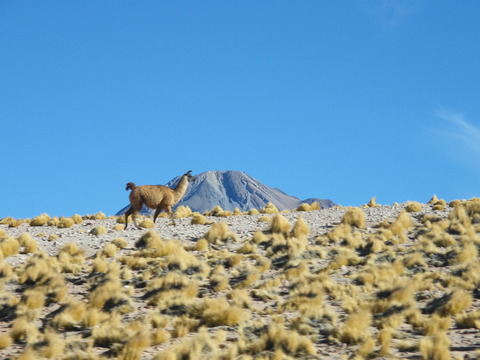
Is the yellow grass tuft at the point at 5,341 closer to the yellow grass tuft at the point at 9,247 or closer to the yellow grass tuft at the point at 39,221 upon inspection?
the yellow grass tuft at the point at 9,247

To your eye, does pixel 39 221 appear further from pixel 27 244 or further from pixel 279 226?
pixel 279 226

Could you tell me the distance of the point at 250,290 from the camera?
1450 centimetres

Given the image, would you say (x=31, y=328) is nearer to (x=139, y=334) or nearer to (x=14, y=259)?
(x=139, y=334)

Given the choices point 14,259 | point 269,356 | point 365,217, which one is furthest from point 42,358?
point 365,217

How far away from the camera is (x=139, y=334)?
1032 cm

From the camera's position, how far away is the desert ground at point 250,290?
33.2ft

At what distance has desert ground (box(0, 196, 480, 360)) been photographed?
10.1m

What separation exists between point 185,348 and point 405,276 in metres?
7.86

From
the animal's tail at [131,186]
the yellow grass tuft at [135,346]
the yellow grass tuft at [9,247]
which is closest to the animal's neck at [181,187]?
the animal's tail at [131,186]

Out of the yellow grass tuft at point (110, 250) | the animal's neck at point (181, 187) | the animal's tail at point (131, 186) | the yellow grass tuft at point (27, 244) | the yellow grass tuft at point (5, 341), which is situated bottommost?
the yellow grass tuft at point (5, 341)

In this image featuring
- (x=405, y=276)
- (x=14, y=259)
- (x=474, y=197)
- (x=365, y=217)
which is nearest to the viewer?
(x=405, y=276)

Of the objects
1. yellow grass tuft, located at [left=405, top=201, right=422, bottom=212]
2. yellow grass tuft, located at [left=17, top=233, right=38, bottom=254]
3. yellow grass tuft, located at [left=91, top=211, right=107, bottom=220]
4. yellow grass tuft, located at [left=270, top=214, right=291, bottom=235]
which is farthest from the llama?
yellow grass tuft, located at [left=405, top=201, right=422, bottom=212]

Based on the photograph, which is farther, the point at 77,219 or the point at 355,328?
the point at 77,219

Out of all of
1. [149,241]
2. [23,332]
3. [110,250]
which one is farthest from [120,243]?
[23,332]
